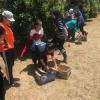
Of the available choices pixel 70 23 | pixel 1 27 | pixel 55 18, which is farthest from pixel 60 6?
pixel 1 27

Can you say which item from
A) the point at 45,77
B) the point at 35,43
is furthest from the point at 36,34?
the point at 45,77

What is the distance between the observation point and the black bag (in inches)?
318

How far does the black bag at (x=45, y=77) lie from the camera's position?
8.09 metres

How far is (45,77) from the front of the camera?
8102mm

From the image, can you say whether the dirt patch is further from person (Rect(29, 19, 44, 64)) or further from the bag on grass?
person (Rect(29, 19, 44, 64))

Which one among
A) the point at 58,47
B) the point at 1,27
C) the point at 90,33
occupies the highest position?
the point at 1,27

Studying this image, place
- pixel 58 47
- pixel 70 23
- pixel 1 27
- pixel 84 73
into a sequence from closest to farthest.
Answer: pixel 1 27
pixel 84 73
pixel 58 47
pixel 70 23

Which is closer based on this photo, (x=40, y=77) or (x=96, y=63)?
(x=40, y=77)

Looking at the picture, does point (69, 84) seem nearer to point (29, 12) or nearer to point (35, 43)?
point (35, 43)

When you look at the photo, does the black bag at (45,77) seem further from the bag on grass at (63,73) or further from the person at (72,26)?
the person at (72,26)

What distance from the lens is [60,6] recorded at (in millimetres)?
10070

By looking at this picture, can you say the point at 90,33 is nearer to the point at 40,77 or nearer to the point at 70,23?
the point at 70,23

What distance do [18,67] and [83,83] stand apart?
2.14 m

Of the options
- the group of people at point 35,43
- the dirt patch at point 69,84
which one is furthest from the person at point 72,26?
the group of people at point 35,43
